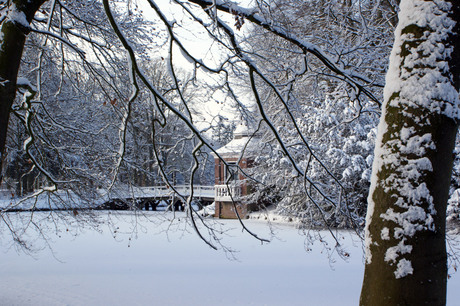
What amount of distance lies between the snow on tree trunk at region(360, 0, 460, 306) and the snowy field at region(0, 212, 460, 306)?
4895 mm

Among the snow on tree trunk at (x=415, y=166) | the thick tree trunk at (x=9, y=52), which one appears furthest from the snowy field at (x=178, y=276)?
the snow on tree trunk at (x=415, y=166)

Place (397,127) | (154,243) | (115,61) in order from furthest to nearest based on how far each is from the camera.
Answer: (154,243)
(115,61)
(397,127)

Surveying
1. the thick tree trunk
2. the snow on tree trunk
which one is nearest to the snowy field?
the thick tree trunk

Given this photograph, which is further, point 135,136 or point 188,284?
point 188,284

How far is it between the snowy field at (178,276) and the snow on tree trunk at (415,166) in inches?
193

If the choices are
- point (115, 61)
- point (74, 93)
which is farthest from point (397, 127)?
point (74, 93)

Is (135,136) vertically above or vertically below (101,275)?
above

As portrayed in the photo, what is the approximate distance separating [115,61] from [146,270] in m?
6.90

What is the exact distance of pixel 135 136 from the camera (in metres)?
6.36

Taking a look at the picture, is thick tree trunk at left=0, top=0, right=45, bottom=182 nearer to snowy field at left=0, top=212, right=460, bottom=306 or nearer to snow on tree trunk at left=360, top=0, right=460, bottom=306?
snow on tree trunk at left=360, top=0, right=460, bottom=306

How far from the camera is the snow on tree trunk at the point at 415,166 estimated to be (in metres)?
2.29

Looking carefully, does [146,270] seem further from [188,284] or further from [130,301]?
[130,301]

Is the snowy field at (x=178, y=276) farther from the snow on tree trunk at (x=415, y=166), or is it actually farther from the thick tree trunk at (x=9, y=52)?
the snow on tree trunk at (x=415, y=166)

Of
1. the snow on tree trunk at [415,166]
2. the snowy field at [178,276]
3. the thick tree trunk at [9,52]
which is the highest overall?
the thick tree trunk at [9,52]
